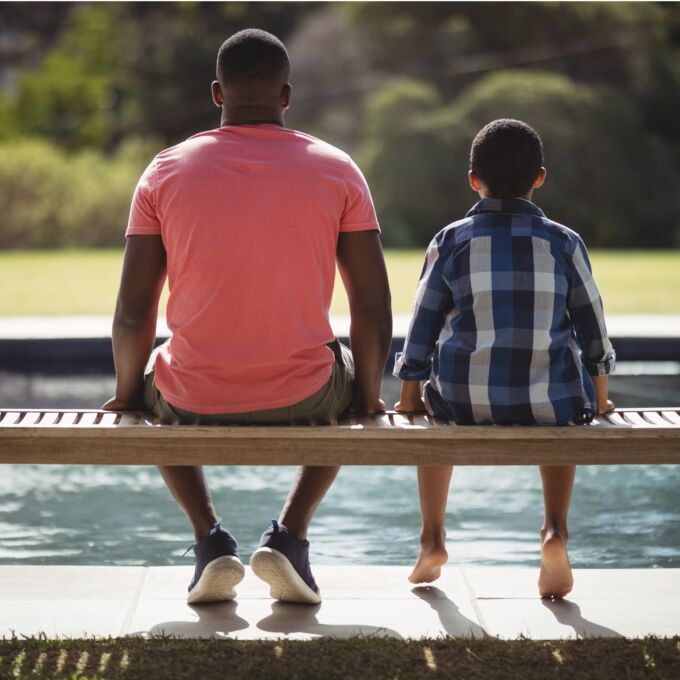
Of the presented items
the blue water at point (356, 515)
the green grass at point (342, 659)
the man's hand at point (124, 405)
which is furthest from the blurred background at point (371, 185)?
the green grass at point (342, 659)

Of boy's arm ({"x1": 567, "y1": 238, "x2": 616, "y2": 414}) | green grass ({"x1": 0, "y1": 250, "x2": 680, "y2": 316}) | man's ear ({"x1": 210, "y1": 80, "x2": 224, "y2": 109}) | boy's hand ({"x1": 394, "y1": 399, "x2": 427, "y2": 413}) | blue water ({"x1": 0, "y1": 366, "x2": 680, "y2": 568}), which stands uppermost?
man's ear ({"x1": 210, "y1": 80, "x2": 224, "y2": 109})

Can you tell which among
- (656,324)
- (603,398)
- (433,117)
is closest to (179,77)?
(433,117)

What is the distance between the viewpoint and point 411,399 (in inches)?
101

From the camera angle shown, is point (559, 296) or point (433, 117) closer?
point (559, 296)

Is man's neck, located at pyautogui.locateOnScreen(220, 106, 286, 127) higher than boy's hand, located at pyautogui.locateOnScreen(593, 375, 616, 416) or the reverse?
higher

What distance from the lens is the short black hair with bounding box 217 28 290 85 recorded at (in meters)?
2.36

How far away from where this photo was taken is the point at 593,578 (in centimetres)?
274

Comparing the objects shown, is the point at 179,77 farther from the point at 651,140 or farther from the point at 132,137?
the point at 651,140

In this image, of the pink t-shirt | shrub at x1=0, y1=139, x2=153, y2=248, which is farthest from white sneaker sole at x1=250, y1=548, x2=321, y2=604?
shrub at x1=0, y1=139, x2=153, y2=248

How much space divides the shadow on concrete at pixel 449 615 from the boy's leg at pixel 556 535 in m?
0.23

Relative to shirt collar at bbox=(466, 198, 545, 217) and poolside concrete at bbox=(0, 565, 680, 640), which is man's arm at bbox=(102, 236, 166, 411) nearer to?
poolside concrete at bbox=(0, 565, 680, 640)

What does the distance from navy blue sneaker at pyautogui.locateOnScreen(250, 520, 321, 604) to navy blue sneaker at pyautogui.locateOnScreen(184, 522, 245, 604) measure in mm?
54

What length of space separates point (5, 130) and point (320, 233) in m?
34.7

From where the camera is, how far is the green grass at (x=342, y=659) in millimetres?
2041
